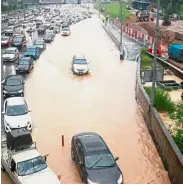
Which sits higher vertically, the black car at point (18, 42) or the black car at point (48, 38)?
the black car at point (18, 42)

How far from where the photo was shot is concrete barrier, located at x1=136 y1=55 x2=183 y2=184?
14.6 m

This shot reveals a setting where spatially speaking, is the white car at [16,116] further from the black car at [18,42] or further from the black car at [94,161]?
the black car at [18,42]

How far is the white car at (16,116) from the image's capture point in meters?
19.3

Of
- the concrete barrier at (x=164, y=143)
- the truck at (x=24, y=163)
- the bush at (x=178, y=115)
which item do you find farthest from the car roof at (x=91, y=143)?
the bush at (x=178, y=115)

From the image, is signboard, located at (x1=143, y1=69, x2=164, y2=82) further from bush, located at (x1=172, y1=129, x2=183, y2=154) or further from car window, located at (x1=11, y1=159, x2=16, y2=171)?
car window, located at (x1=11, y1=159, x2=16, y2=171)

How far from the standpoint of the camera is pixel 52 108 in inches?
958

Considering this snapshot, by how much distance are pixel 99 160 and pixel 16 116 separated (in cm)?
680

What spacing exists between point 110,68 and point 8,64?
9975 mm

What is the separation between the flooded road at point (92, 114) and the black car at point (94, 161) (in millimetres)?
1073

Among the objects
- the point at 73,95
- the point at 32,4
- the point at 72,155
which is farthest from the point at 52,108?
the point at 32,4

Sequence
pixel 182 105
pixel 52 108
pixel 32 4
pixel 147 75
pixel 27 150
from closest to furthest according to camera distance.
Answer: pixel 27 150 → pixel 147 75 → pixel 182 105 → pixel 52 108 → pixel 32 4

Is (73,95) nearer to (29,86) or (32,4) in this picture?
(29,86)

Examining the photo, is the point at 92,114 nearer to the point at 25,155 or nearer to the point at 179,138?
the point at 179,138

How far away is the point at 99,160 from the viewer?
1479 centimetres
